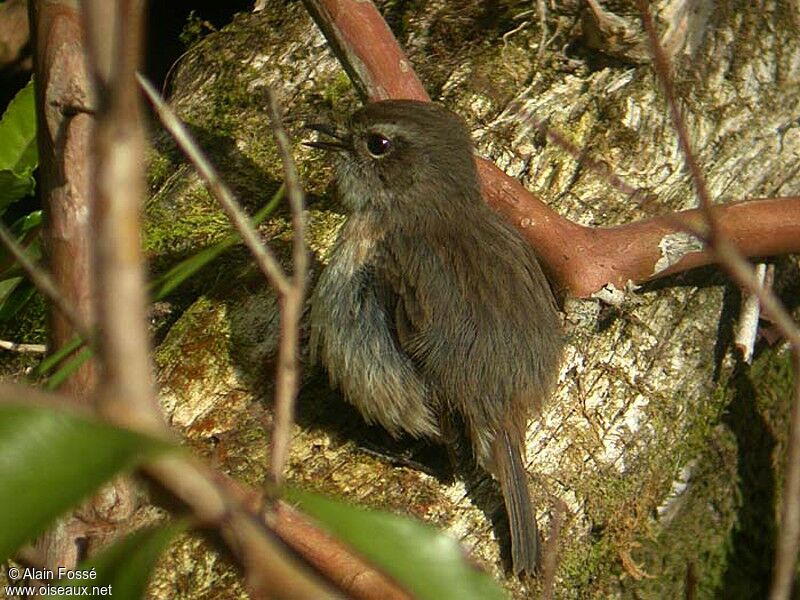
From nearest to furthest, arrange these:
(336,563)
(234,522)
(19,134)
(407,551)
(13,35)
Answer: (234,522)
(407,551)
(336,563)
(19,134)
(13,35)

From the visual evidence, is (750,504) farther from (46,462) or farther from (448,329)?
(46,462)

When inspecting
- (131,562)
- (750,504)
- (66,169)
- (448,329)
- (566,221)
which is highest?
(66,169)

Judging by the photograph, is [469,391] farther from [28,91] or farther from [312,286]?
[28,91]

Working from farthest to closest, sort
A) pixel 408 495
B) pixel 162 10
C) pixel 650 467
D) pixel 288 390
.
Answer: pixel 162 10, pixel 650 467, pixel 408 495, pixel 288 390

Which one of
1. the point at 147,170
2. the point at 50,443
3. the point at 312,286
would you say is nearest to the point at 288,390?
the point at 50,443

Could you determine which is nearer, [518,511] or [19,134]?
[518,511]

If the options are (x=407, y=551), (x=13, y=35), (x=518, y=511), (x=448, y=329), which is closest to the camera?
(x=407, y=551)

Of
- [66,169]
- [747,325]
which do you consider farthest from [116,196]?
[747,325]

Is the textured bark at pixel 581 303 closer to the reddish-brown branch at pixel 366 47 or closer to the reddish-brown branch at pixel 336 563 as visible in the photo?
the reddish-brown branch at pixel 366 47
